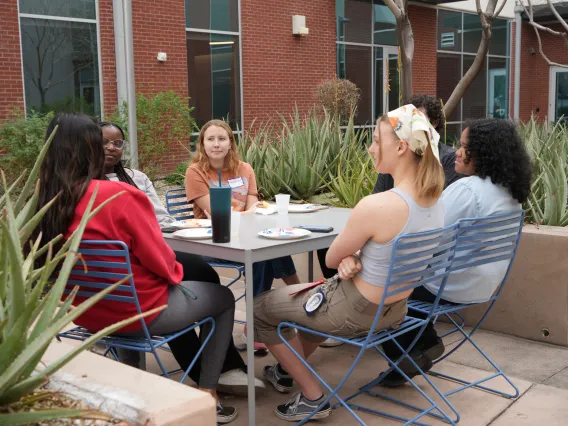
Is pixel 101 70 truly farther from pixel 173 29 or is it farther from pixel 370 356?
pixel 370 356

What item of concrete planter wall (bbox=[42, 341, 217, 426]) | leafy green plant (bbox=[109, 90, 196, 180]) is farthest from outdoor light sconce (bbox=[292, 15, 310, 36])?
concrete planter wall (bbox=[42, 341, 217, 426])

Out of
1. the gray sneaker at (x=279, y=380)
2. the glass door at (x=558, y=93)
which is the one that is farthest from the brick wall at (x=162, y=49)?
the glass door at (x=558, y=93)

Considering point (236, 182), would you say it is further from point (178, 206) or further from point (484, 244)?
point (484, 244)

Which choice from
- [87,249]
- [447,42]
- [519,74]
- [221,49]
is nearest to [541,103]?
[519,74]

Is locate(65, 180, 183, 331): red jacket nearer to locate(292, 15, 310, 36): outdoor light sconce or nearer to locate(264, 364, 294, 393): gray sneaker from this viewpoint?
locate(264, 364, 294, 393): gray sneaker


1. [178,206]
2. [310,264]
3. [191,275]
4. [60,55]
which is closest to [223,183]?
[178,206]

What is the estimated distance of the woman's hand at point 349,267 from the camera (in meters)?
2.88

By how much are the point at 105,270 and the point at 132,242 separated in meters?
0.15

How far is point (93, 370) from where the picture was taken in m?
1.88

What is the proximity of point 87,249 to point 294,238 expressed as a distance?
0.93 meters

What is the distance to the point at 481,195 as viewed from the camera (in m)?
3.52

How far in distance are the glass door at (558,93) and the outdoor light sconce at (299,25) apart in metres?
11.8

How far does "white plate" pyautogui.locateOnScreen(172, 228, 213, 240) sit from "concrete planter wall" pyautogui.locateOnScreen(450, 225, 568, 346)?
6.84 ft

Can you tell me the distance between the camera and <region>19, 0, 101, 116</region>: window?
11492 millimetres
